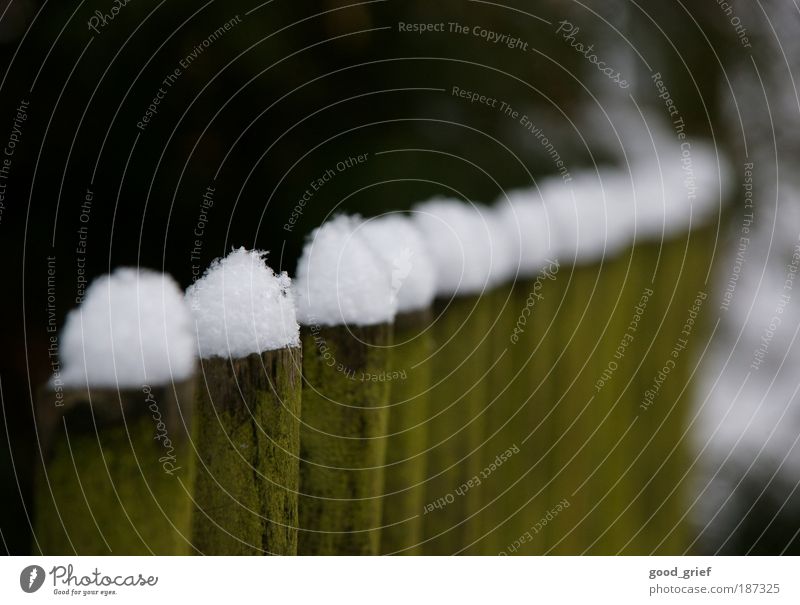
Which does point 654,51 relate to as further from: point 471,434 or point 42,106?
point 42,106

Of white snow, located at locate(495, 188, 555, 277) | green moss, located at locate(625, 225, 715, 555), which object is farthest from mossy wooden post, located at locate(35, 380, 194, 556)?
green moss, located at locate(625, 225, 715, 555)

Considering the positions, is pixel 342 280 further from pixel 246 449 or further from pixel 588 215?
pixel 588 215

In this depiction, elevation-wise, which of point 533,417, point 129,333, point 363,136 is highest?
point 363,136

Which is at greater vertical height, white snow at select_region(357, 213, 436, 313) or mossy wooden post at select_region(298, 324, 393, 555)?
white snow at select_region(357, 213, 436, 313)

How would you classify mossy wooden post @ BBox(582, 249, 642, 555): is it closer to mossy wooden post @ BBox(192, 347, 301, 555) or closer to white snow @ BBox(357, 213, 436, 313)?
white snow @ BBox(357, 213, 436, 313)

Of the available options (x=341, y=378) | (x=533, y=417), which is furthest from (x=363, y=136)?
(x=533, y=417)

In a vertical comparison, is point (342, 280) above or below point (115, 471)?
above

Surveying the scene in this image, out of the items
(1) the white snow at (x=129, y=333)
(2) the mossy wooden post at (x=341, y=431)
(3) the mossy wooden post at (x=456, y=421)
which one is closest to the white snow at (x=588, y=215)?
(3) the mossy wooden post at (x=456, y=421)

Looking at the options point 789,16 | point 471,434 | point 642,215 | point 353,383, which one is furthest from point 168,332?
point 789,16
